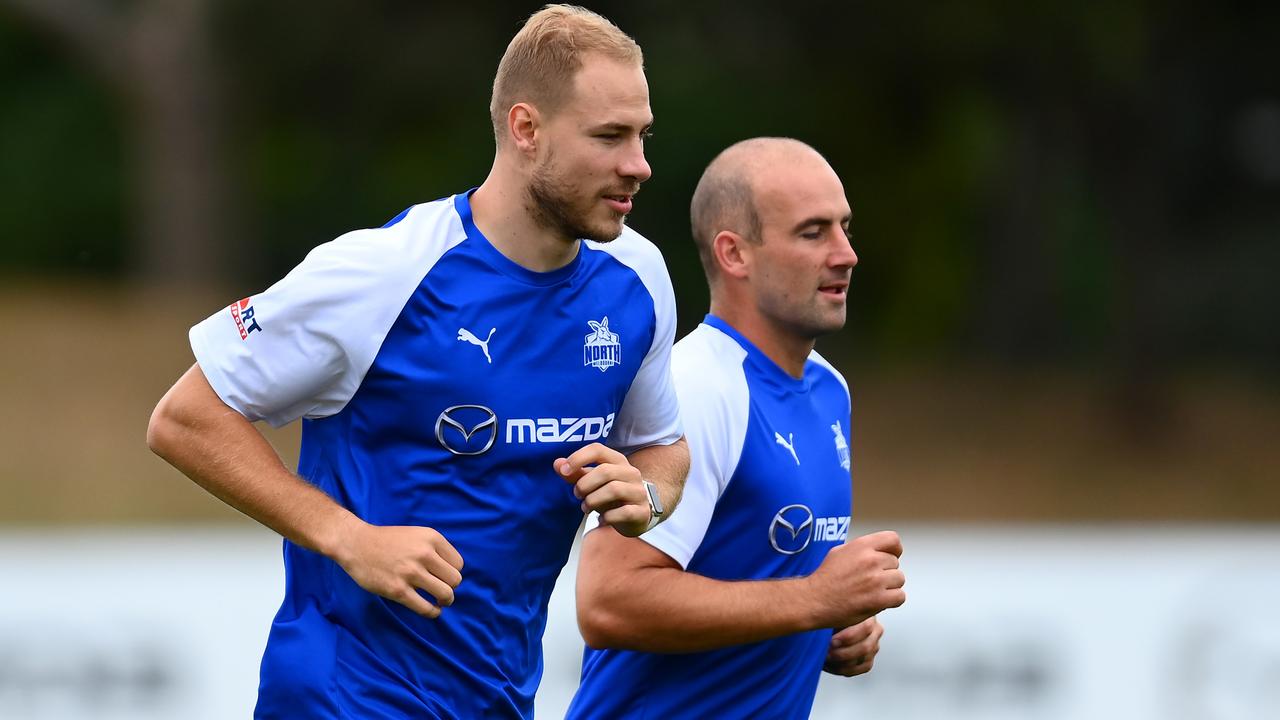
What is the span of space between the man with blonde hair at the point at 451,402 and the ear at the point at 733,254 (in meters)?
0.75

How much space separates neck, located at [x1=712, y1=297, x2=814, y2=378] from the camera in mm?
4133

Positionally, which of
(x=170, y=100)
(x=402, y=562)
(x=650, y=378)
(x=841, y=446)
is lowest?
(x=402, y=562)

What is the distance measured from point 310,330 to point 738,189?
1.39 m

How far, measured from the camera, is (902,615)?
689cm

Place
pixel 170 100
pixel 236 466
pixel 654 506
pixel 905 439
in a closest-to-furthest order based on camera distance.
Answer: pixel 236 466 → pixel 654 506 → pixel 905 439 → pixel 170 100

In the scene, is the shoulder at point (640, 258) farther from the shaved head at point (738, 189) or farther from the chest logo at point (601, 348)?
the shaved head at point (738, 189)

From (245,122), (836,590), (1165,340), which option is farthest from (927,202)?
(836,590)

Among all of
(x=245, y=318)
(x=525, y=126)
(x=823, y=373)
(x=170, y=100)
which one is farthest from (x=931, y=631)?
(x=170, y=100)

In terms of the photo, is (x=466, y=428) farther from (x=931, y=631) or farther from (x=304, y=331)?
(x=931, y=631)

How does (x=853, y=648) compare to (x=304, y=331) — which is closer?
(x=304, y=331)

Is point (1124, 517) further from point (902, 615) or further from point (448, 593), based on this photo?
point (448, 593)

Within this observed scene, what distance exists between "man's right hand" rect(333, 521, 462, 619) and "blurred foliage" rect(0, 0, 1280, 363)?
1127 cm

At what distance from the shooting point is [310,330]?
125 inches

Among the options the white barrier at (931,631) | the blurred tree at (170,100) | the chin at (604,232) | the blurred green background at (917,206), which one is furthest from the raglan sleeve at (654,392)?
the blurred tree at (170,100)
